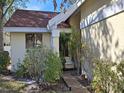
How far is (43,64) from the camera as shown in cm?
1230

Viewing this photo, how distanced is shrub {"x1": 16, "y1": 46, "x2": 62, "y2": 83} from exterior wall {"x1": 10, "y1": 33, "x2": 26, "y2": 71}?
5.77 m

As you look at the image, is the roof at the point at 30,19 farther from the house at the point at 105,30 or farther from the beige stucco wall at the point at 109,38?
the beige stucco wall at the point at 109,38

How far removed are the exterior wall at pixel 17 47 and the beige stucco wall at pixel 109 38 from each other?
6.75 metres

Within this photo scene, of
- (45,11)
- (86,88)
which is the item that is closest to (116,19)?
(86,88)

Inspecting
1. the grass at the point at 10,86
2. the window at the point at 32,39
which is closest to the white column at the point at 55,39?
the window at the point at 32,39

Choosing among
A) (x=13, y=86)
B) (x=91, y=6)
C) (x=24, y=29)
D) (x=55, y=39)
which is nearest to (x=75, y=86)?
(x=13, y=86)

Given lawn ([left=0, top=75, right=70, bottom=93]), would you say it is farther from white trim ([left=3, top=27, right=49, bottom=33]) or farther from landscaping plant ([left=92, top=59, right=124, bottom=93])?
white trim ([left=3, top=27, right=49, bottom=33])

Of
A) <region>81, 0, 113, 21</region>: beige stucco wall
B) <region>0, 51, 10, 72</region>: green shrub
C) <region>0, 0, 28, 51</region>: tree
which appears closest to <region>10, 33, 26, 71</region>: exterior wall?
<region>0, 51, 10, 72</region>: green shrub

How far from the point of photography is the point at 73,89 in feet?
38.5

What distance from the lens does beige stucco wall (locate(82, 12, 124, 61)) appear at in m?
8.58

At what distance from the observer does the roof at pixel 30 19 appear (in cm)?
1800

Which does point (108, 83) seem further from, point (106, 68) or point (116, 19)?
point (116, 19)

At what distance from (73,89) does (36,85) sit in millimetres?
2113

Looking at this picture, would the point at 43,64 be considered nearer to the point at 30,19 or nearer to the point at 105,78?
the point at 105,78
